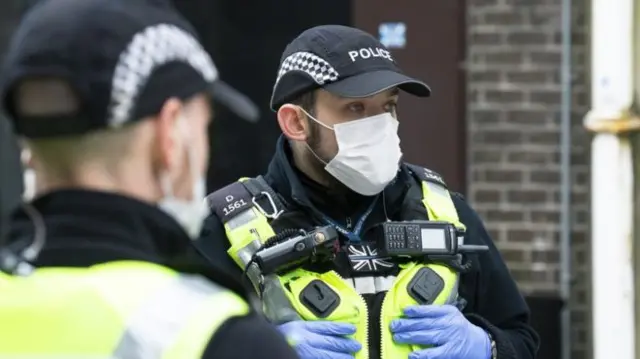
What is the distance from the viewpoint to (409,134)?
16.0 ft

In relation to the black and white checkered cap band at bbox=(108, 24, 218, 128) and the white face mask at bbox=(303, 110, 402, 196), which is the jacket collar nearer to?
the white face mask at bbox=(303, 110, 402, 196)

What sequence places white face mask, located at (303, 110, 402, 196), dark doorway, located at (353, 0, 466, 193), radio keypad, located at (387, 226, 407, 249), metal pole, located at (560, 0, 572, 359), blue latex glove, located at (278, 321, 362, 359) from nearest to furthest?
blue latex glove, located at (278, 321, 362, 359)
radio keypad, located at (387, 226, 407, 249)
white face mask, located at (303, 110, 402, 196)
metal pole, located at (560, 0, 572, 359)
dark doorway, located at (353, 0, 466, 193)

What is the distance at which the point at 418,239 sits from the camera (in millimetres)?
2662

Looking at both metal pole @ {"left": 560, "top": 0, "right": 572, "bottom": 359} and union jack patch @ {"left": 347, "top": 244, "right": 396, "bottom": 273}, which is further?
metal pole @ {"left": 560, "top": 0, "right": 572, "bottom": 359}

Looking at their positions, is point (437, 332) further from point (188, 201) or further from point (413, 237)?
point (188, 201)

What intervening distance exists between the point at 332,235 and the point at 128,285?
1.25m

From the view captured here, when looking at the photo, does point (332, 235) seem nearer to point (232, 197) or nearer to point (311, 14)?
point (232, 197)

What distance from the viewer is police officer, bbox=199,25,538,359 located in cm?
259

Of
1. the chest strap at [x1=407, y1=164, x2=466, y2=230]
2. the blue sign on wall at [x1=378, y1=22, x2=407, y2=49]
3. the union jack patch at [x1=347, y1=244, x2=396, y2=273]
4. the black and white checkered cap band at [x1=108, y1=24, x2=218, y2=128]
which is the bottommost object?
the union jack patch at [x1=347, y1=244, x2=396, y2=273]

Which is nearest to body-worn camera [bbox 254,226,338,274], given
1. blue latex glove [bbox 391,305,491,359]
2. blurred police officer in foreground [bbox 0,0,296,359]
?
blue latex glove [bbox 391,305,491,359]

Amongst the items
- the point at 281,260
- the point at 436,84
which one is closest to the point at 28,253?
the point at 281,260

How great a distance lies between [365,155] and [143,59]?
134 cm

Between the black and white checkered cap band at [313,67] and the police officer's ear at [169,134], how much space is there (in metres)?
1.21

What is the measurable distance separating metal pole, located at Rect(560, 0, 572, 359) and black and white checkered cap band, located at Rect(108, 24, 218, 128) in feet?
11.2
